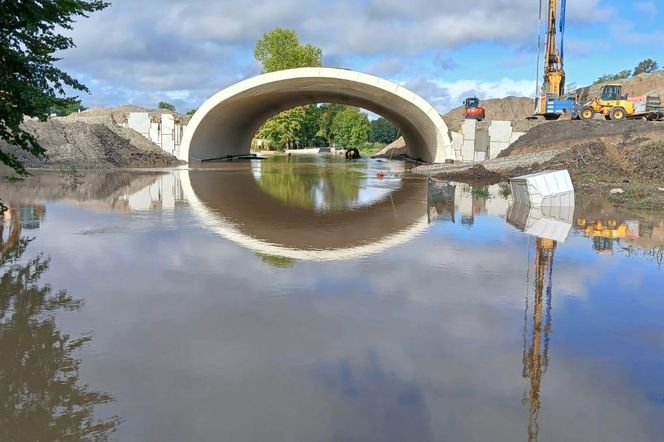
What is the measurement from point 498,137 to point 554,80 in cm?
718

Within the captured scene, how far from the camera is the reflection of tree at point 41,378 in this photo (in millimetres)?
3584

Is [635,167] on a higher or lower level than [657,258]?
higher

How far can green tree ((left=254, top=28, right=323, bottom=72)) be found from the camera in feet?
216

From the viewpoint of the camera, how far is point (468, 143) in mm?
34031

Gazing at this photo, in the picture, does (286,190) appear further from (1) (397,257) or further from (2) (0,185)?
(1) (397,257)

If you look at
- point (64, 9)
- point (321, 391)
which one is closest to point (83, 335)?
point (321, 391)

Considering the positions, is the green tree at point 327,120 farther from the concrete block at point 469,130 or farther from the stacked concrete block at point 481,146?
the stacked concrete block at point 481,146

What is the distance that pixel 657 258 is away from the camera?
8.92m

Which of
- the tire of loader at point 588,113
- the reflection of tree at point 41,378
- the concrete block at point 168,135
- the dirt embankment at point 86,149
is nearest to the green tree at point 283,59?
the concrete block at point 168,135

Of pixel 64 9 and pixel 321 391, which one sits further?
pixel 64 9

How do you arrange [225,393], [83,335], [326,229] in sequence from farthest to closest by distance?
[326,229]
[83,335]
[225,393]

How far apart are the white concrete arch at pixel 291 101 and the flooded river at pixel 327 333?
2230 cm

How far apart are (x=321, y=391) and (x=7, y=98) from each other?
6559 millimetres

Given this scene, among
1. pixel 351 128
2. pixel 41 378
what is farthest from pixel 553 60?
pixel 351 128
